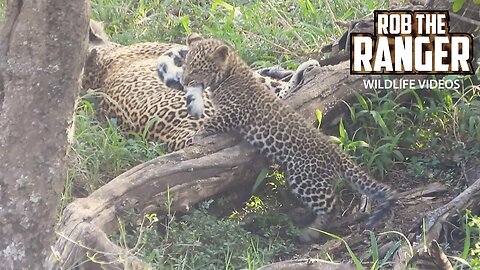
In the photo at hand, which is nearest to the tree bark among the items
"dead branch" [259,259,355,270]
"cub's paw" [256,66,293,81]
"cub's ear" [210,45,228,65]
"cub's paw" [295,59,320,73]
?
"dead branch" [259,259,355,270]

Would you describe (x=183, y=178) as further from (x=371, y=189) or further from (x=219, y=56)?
(x=219, y=56)

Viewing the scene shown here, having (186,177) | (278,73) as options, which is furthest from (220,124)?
(278,73)

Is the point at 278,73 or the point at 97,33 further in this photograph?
the point at 97,33

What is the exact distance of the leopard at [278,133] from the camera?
5.84 m

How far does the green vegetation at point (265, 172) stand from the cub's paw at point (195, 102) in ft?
1.23

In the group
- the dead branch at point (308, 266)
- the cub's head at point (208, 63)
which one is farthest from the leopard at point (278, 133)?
the dead branch at point (308, 266)

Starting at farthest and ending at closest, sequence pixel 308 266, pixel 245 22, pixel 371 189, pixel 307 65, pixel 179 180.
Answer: pixel 245 22
pixel 307 65
pixel 371 189
pixel 179 180
pixel 308 266

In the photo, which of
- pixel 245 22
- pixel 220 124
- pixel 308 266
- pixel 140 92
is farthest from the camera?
pixel 245 22

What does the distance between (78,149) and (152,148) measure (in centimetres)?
45

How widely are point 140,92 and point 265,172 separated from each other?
1.38 metres

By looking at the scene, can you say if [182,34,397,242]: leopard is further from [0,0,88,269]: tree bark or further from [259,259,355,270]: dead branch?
[0,0,88,269]: tree bark

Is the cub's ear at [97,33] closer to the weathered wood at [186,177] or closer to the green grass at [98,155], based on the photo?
the green grass at [98,155]

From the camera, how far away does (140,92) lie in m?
7.03

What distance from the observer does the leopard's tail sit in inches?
223
